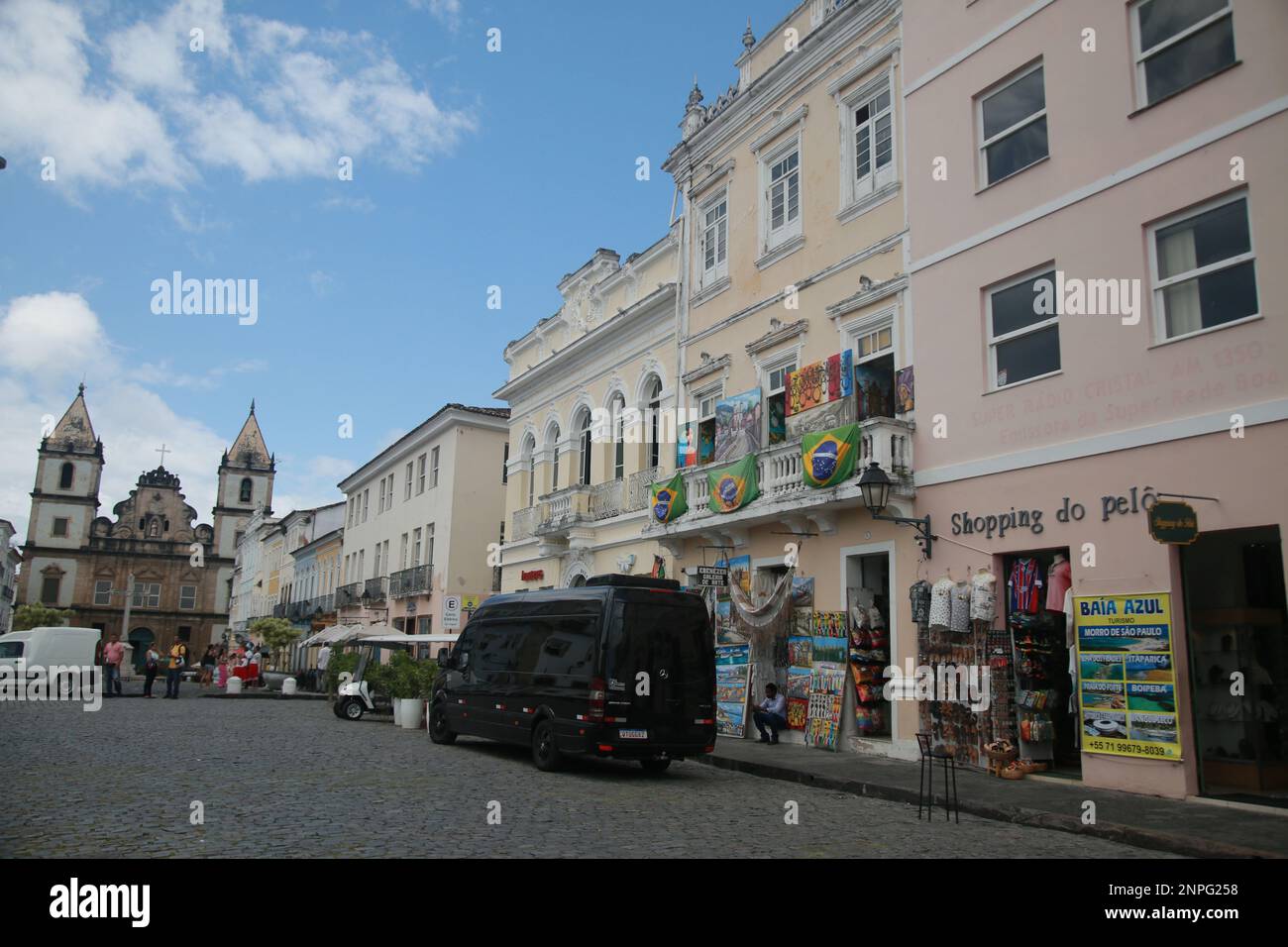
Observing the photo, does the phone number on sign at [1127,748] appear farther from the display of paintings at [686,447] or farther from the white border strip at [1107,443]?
the display of paintings at [686,447]

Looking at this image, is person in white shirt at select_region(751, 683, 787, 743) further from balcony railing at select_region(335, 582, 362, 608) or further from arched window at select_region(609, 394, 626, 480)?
balcony railing at select_region(335, 582, 362, 608)

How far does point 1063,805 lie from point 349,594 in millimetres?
39883

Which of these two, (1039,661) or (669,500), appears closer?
(1039,661)

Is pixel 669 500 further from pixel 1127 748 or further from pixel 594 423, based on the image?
pixel 1127 748

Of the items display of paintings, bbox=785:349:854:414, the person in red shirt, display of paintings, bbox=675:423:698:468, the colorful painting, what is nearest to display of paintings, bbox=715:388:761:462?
display of paintings, bbox=785:349:854:414

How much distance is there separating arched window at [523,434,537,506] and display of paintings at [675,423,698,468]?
27.2 feet

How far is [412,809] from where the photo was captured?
9664 mm

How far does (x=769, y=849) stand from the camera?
8.10 metres

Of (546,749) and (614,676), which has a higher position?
(614,676)

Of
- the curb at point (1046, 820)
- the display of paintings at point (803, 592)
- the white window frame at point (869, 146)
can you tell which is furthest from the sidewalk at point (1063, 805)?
the white window frame at point (869, 146)

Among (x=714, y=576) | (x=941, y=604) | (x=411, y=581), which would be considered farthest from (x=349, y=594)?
(x=941, y=604)

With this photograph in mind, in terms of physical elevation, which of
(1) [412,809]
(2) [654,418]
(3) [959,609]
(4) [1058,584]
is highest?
(2) [654,418]

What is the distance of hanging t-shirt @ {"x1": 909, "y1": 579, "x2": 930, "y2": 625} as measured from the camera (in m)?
14.6
